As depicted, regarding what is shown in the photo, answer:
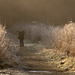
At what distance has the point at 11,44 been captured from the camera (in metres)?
11.0

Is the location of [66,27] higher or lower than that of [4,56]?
higher

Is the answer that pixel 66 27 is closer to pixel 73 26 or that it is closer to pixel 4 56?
pixel 73 26

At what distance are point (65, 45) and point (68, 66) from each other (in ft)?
9.67

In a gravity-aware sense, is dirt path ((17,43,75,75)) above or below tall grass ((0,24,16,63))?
below

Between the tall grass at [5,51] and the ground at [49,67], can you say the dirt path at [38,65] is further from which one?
the tall grass at [5,51]

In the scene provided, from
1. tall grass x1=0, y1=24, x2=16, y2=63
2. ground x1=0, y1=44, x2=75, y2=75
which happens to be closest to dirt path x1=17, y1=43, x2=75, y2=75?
ground x1=0, y1=44, x2=75, y2=75

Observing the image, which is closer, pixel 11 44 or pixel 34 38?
pixel 11 44

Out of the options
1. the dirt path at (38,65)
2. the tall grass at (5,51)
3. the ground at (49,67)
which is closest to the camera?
the ground at (49,67)

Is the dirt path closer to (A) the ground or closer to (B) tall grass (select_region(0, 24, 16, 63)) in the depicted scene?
(A) the ground

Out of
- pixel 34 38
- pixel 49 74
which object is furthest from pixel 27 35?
pixel 49 74

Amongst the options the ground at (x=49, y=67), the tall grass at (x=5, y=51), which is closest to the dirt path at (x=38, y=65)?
the ground at (x=49, y=67)

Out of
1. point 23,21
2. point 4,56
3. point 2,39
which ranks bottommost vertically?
point 4,56

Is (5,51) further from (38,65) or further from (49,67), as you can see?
(49,67)

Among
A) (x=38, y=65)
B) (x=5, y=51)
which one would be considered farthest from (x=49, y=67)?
(x=5, y=51)
